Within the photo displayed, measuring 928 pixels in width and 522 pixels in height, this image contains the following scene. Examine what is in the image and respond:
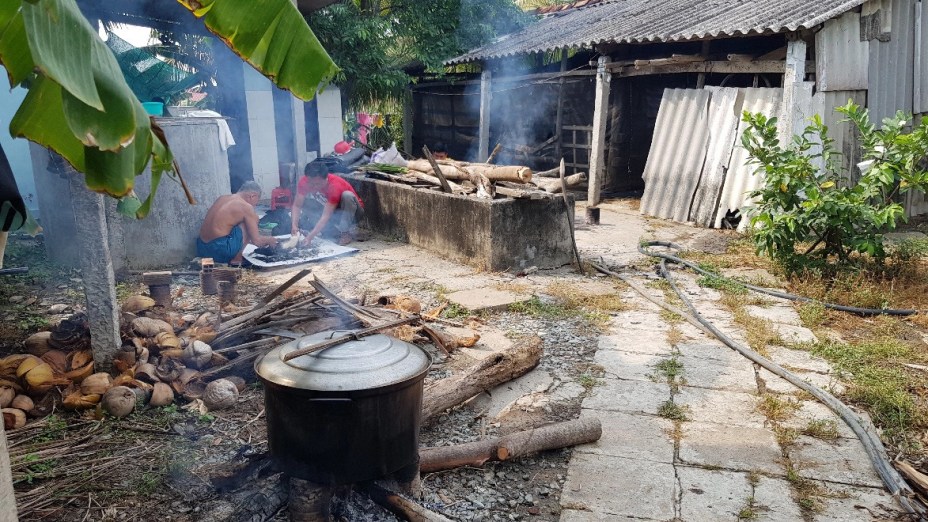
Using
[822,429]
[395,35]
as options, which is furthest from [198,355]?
[395,35]

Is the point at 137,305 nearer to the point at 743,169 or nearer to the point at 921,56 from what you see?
the point at 743,169

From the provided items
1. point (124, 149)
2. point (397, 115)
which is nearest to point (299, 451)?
point (124, 149)

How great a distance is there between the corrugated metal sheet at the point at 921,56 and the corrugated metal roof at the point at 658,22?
7.37 feet

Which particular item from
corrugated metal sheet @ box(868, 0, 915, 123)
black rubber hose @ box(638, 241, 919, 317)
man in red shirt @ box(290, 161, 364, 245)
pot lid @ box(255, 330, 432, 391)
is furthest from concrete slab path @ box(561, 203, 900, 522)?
corrugated metal sheet @ box(868, 0, 915, 123)

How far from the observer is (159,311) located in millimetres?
5820

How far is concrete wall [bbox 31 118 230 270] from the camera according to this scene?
8289mm

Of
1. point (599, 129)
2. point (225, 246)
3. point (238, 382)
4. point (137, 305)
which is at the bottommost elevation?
point (238, 382)

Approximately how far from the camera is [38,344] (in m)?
4.90

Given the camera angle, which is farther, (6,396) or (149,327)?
(149,327)

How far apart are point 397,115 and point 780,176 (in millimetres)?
16636

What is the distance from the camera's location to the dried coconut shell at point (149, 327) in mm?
5113

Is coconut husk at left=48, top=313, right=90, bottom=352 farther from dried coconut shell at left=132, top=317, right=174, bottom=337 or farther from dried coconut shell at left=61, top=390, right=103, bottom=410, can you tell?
dried coconut shell at left=61, top=390, right=103, bottom=410

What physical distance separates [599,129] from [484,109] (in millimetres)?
3593

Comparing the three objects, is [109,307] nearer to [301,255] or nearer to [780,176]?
[301,255]
